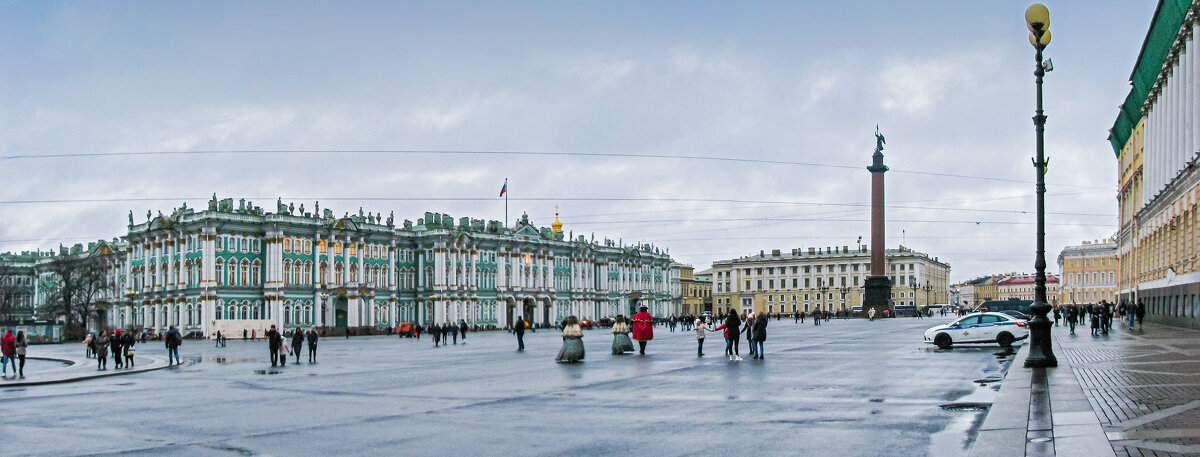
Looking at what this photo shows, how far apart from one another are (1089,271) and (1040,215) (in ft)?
527

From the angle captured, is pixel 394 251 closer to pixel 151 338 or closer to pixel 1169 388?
pixel 151 338

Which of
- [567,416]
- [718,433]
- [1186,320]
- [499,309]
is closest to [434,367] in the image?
[567,416]

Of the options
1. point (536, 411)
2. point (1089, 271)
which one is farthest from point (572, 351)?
point (1089, 271)

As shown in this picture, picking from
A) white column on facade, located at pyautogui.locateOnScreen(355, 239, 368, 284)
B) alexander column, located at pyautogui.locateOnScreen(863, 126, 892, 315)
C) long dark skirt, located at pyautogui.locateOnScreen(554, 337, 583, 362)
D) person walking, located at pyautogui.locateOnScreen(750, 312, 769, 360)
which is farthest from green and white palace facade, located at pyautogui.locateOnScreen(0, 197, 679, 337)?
person walking, located at pyautogui.locateOnScreen(750, 312, 769, 360)

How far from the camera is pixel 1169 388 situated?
1559 cm

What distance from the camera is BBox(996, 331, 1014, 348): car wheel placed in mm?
32281

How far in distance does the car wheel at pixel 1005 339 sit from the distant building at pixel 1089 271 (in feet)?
474

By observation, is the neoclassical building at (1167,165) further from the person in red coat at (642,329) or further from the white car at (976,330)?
the person in red coat at (642,329)

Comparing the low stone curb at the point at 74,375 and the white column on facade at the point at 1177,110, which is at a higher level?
the white column on facade at the point at 1177,110

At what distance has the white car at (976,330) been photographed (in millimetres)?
32875

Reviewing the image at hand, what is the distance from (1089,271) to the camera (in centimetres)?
16600

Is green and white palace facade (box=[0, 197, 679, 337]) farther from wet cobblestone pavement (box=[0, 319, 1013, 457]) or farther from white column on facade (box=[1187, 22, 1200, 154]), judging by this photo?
white column on facade (box=[1187, 22, 1200, 154])

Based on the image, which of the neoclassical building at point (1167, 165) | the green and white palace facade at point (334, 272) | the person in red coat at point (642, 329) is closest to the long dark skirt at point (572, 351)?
the person in red coat at point (642, 329)

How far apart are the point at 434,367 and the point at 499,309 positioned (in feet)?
288
